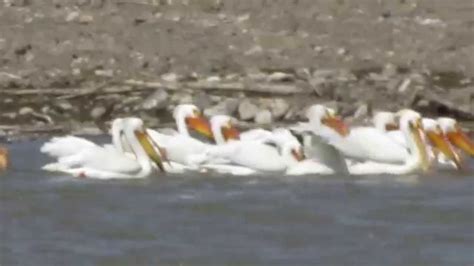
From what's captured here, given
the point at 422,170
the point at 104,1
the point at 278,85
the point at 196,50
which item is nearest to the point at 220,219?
the point at 422,170

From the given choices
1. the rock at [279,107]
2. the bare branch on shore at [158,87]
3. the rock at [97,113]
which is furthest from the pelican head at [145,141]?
the bare branch on shore at [158,87]

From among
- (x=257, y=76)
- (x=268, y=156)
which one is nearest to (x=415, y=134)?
(x=268, y=156)

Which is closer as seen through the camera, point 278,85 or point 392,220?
point 392,220

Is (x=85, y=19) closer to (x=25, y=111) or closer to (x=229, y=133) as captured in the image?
(x=25, y=111)

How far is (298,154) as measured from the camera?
574 inches

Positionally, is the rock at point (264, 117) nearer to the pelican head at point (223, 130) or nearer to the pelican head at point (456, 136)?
the pelican head at point (223, 130)

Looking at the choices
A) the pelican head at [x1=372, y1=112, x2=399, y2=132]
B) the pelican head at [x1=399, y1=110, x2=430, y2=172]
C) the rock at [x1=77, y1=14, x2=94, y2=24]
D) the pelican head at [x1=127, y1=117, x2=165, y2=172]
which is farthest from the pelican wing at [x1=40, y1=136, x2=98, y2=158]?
the rock at [x1=77, y1=14, x2=94, y2=24]

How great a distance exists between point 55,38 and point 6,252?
9622 mm

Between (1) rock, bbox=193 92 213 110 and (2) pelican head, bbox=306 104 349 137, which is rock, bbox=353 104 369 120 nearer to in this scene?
(1) rock, bbox=193 92 213 110

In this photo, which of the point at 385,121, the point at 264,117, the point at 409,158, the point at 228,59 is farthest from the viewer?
the point at 228,59

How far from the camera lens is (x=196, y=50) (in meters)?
19.4

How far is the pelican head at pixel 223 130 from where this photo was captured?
15172mm

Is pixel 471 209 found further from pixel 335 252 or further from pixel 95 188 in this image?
pixel 95 188

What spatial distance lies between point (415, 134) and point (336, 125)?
0.60 m
